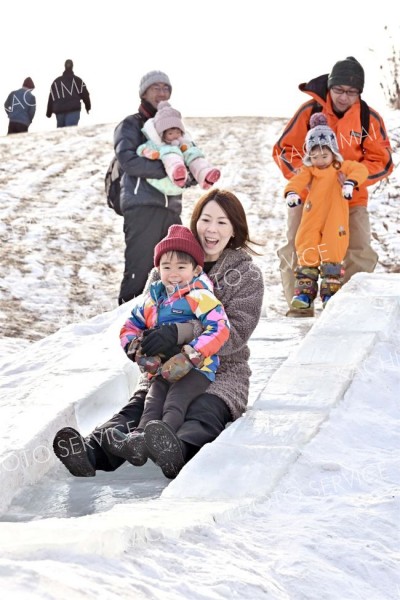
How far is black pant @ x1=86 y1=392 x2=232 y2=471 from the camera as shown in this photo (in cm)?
397

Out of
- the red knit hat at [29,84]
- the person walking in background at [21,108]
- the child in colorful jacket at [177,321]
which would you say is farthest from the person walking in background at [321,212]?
the person walking in background at [21,108]

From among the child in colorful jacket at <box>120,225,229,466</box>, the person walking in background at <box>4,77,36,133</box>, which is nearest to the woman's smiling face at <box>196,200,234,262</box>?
the child in colorful jacket at <box>120,225,229,466</box>

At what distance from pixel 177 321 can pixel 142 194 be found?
311 cm

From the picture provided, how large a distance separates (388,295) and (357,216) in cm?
117

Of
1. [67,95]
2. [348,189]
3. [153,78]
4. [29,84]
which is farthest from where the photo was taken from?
[29,84]

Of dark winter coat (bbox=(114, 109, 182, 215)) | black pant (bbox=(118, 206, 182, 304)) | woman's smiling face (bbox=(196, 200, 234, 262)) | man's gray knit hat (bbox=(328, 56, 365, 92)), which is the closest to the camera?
woman's smiling face (bbox=(196, 200, 234, 262))

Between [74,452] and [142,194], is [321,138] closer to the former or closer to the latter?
[142,194]

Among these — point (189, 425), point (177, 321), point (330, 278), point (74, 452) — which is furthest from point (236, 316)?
point (330, 278)

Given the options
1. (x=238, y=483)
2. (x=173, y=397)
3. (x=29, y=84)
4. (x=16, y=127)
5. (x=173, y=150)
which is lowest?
(x=238, y=483)

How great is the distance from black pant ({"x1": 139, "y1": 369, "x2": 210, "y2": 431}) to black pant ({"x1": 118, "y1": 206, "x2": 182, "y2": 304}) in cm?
323

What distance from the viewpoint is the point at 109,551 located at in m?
2.47

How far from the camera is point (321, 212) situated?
6742mm

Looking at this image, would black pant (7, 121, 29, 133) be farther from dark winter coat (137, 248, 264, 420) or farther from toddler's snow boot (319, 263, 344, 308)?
dark winter coat (137, 248, 264, 420)

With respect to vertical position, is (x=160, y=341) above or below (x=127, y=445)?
above
